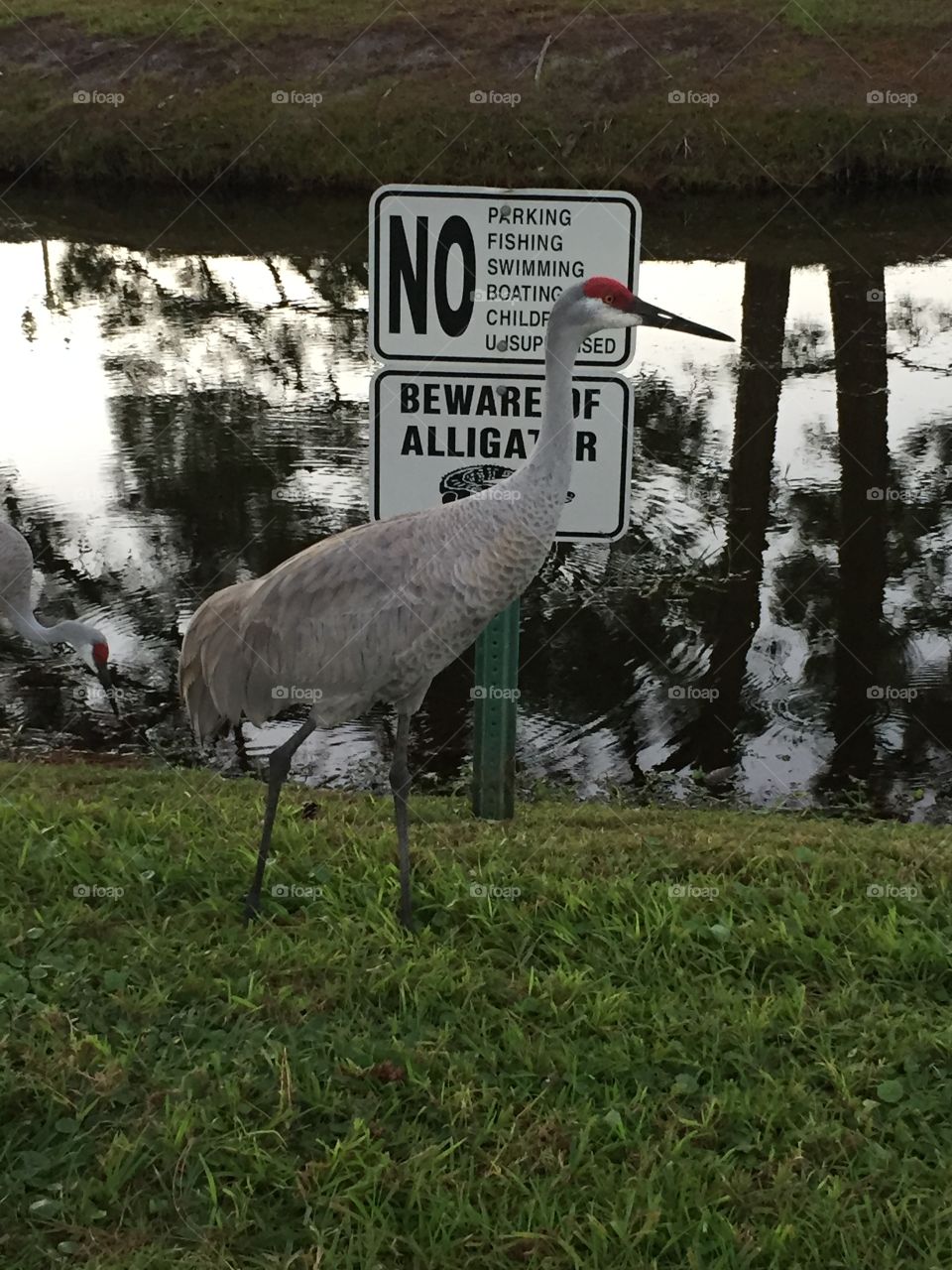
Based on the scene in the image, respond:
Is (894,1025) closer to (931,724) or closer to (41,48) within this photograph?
(931,724)

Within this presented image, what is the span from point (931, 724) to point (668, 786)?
1532 mm

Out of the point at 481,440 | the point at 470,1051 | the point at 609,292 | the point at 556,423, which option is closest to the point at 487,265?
the point at 481,440

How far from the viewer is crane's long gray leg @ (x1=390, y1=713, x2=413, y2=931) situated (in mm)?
3879

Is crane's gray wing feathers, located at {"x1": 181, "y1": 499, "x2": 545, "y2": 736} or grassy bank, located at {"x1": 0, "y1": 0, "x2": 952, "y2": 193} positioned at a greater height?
grassy bank, located at {"x1": 0, "y1": 0, "x2": 952, "y2": 193}

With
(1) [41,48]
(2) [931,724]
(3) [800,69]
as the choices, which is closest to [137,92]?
(1) [41,48]

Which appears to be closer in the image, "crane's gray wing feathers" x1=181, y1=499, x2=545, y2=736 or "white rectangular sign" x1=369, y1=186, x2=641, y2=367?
"crane's gray wing feathers" x1=181, y1=499, x2=545, y2=736

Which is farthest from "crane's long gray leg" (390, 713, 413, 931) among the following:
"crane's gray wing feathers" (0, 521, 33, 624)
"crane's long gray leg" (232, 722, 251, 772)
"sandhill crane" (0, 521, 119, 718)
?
"crane's long gray leg" (232, 722, 251, 772)

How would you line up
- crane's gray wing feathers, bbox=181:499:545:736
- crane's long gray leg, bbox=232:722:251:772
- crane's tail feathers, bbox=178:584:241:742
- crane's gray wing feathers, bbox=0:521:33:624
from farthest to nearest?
crane's long gray leg, bbox=232:722:251:772 < crane's gray wing feathers, bbox=0:521:33:624 < crane's tail feathers, bbox=178:584:241:742 < crane's gray wing feathers, bbox=181:499:545:736

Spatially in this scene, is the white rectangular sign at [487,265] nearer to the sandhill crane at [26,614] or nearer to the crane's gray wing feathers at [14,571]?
the sandhill crane at [26,614]

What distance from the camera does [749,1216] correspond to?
2.83 m

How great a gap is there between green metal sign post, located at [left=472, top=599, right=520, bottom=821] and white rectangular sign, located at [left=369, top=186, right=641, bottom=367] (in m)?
0.87

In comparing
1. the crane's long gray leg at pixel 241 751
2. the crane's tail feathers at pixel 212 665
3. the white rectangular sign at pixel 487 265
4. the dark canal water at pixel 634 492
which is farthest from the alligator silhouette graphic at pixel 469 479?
the crane's long gray leg at pixel 241 751

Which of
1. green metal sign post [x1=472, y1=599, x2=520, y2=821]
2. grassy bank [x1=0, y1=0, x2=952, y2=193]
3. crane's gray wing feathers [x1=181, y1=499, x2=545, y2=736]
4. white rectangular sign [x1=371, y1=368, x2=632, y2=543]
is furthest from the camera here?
grassy bank [x1=0, y1=0, x2=952, y2=193]

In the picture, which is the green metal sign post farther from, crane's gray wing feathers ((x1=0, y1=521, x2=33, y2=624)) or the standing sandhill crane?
crane's gray wing feathers ((x1=0, y1=521, x2=33, y2=624))
